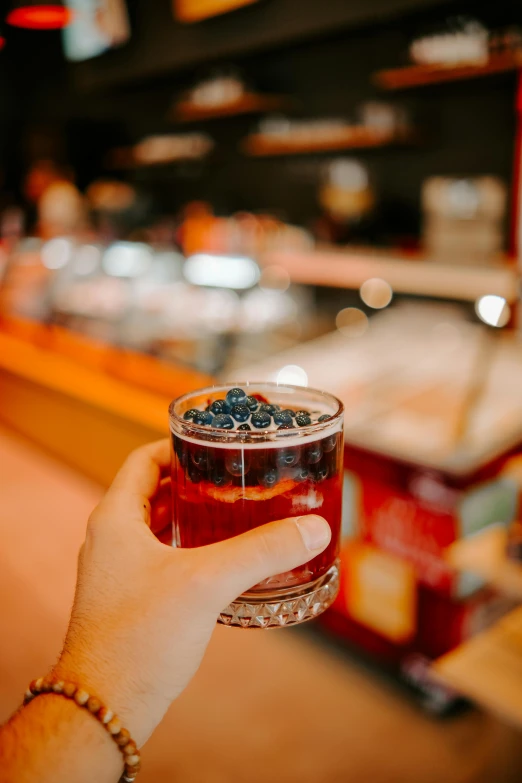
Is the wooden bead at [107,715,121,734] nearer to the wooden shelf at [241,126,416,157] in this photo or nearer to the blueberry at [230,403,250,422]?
the blueberry at [230,403,250,422]

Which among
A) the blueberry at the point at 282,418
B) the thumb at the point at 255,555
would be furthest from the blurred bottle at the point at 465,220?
the thumb at the point at 255,555

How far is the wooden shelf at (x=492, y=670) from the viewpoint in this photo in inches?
83.0

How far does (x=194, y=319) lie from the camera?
3.92 meters

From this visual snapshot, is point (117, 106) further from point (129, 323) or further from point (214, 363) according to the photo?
point (214, 363)

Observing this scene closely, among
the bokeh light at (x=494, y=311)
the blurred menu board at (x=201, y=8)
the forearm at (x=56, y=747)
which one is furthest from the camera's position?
the blurred menu board at (x=201, y=8)

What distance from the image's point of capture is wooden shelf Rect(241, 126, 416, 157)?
409 cm

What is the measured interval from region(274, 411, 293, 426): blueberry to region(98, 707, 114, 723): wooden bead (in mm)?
420

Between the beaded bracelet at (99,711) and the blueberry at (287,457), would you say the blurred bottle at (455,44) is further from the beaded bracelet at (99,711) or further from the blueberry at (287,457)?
the beaded bracelet at (99,711)

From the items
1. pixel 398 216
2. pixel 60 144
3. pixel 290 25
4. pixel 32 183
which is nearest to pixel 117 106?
pixel 60 144

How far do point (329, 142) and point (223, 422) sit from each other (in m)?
3.96

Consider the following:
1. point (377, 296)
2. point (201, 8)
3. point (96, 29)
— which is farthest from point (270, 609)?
point (96, 29)

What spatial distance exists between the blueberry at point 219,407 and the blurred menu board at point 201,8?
9.72 feet

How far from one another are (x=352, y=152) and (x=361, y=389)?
8.22 feet

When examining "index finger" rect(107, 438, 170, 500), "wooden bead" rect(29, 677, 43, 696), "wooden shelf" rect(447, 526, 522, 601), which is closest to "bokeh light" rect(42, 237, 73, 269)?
"wooden shelf" rect(447, 526, 522, 601)
